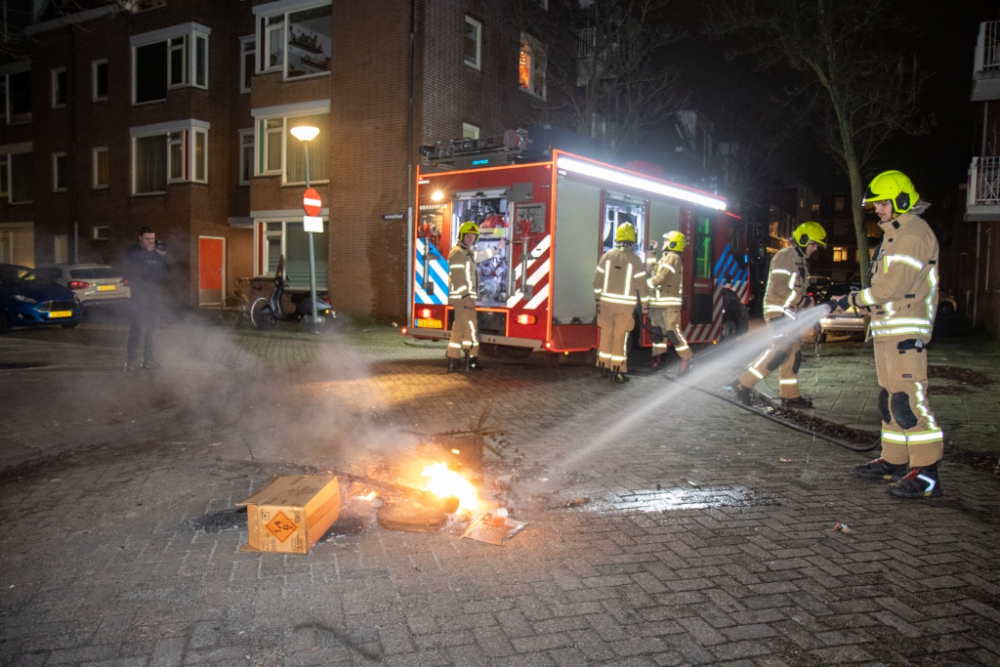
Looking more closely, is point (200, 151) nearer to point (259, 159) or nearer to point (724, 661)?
point (259, 159)

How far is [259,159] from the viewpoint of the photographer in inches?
854

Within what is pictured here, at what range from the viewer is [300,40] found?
68.1 ft

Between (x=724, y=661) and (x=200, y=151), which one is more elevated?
(x=200, y=151)

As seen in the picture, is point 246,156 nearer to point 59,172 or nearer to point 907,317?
point 59,172

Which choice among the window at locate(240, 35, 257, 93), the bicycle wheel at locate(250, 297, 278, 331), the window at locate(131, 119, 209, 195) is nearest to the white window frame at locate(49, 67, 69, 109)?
the window at locate(131, 119, 209, 195)

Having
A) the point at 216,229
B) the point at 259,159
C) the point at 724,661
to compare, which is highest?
the point at 259,159

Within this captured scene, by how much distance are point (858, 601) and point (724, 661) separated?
3.17ft

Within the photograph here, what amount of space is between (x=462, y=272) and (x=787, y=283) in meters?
4.16

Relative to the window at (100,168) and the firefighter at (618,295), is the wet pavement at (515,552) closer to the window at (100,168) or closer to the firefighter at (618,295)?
the firefighter at (618,295)

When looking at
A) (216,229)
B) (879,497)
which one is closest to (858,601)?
(879,497)

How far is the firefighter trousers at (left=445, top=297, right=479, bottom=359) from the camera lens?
10.0 metres

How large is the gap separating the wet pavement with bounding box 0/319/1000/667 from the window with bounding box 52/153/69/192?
22.6 meters

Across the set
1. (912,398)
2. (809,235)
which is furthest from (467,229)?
(912,398)

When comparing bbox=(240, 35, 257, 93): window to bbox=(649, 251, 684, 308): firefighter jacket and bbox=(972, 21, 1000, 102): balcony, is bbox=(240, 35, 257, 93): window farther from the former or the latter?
bbox=(972, 21, 1000, 102): balcony
